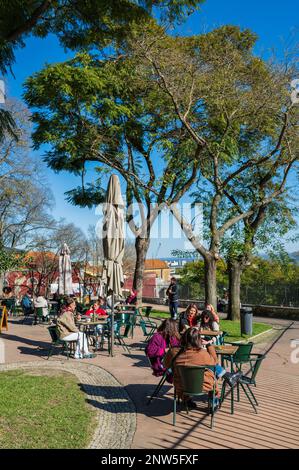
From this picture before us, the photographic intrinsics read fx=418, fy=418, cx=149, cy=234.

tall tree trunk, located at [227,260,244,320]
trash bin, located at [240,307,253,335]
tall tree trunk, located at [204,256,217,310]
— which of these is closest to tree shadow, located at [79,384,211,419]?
trash bin, located at [240,307,253,335]

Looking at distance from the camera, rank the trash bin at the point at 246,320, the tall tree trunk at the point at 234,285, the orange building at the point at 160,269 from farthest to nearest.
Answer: the orange building at the point at 160,269, the tall tree trunk at the point at 234,285, the trash bin at the point at 246,320

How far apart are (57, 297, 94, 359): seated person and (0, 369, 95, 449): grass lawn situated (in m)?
1.70

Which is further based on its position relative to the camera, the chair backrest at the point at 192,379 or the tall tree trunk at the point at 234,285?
the tall tree trunk at the point at 234,285

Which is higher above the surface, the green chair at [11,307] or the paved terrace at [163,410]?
the green chair at [11,307]

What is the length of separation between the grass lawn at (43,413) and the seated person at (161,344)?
1233 millimetres

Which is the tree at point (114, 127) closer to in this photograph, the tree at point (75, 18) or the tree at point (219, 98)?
the tree at point (219, 98)

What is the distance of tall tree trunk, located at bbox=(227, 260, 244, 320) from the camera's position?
20328mm

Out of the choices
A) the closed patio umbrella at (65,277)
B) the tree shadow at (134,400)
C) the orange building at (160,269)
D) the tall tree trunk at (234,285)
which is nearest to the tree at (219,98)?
the tall tree trunk at (234,285)

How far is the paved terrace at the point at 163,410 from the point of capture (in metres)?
5.03

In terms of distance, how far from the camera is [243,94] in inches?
638

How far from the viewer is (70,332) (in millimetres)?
9852

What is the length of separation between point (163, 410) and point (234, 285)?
48.7 feet

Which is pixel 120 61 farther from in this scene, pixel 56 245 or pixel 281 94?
pixel 56 245

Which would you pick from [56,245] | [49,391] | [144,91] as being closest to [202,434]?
[49,391]
